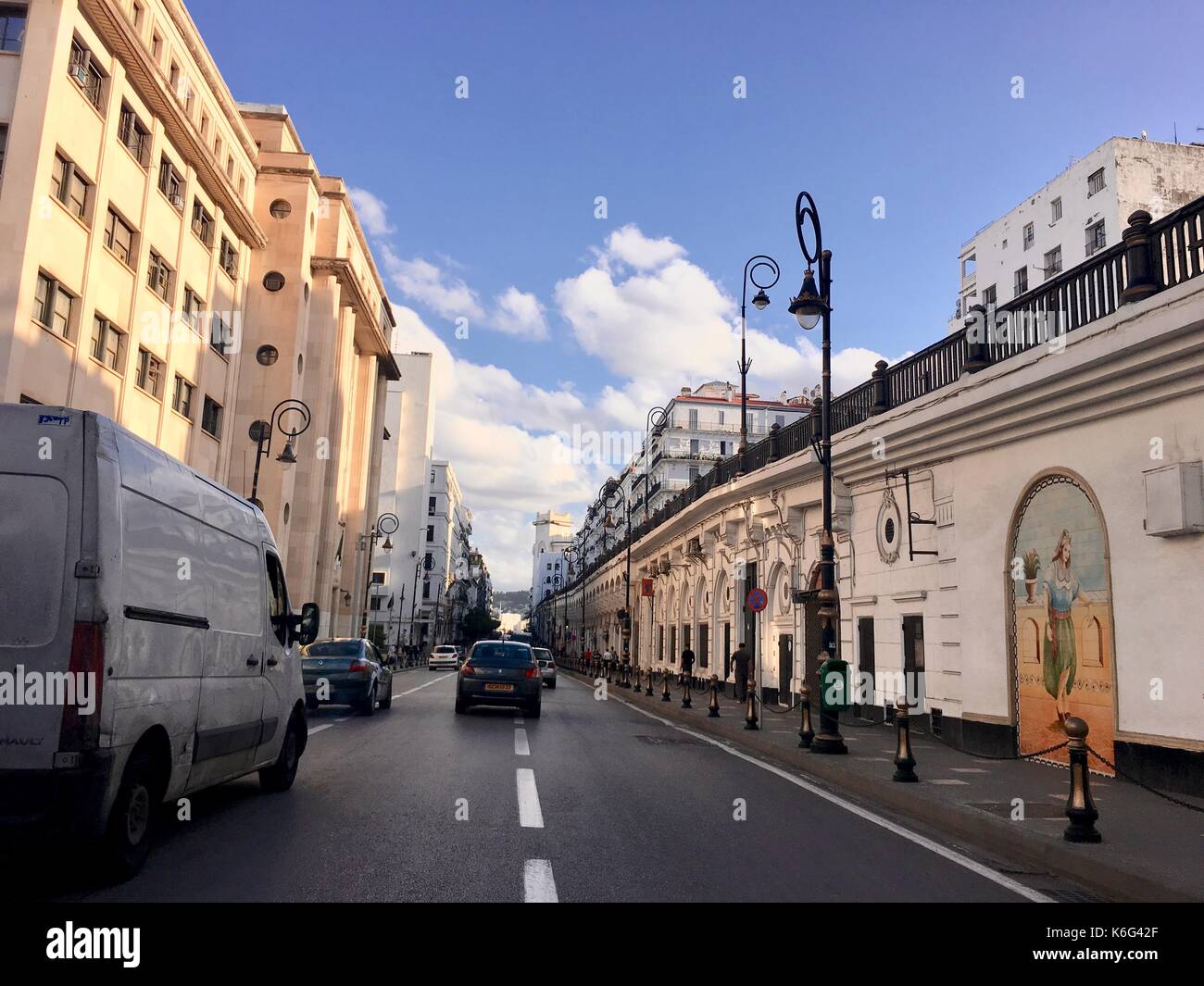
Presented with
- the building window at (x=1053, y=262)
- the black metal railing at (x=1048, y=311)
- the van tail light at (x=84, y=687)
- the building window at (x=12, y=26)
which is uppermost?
the building window at (x=1053, y=262)

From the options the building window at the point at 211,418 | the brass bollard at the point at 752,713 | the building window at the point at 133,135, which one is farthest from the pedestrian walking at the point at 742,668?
the building window at the point at 133,135

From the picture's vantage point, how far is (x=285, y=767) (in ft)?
30.0

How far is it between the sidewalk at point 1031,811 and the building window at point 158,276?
2283cm

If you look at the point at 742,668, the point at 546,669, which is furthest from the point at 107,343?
the point at 546,669

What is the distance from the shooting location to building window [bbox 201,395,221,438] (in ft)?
111

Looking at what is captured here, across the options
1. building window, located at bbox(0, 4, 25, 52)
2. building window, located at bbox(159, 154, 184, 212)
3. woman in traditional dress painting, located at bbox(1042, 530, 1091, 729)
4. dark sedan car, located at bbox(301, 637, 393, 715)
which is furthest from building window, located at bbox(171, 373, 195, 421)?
woman in traditional dress painting, located at bbox(1042, 530, 1091, 729)

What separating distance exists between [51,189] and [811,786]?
21781 mm

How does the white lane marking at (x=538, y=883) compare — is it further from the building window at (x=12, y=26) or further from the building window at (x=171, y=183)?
the building window at (x=171, y=183)

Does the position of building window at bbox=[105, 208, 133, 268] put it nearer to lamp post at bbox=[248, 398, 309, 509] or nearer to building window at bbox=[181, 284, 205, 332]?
building window at bbox=[181, 284, 205, 332]

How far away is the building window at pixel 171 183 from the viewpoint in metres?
29.5

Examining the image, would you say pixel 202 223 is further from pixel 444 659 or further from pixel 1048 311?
pixel 444 659

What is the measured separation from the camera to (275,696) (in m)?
8.72
